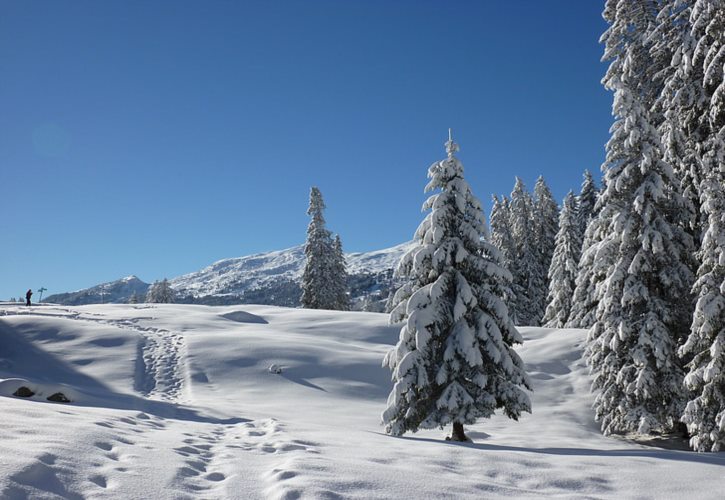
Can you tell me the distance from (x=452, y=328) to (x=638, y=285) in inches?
266

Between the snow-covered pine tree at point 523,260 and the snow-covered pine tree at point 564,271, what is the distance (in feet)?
17.2

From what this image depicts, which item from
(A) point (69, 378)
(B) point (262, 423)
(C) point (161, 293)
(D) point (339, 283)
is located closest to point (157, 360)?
(A) point (69, 378)

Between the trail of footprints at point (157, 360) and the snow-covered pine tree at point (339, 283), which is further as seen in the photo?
the snow-covered pine tree at point (339, 283)

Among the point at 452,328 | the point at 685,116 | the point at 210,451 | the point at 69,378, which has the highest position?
the point at 685,116

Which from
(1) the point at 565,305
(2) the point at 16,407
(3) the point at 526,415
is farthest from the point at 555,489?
(1) the point at 565,305

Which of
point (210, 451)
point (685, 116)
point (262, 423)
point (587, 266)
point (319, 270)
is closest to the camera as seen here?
point (210, 451)

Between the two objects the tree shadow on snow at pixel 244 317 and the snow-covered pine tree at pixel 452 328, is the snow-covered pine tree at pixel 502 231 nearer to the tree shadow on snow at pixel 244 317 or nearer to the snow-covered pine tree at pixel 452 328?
the tree shadow on snow at pixel 244 317

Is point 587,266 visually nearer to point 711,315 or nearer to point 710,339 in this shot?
point 710,339

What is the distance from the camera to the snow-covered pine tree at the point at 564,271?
3762 cm

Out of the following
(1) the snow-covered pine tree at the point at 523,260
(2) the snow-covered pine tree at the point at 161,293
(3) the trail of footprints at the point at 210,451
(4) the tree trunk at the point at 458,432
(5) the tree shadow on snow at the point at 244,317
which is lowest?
(4) the tree trunk at the point at 458,432

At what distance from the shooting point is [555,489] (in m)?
6.80

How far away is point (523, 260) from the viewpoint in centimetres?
4647

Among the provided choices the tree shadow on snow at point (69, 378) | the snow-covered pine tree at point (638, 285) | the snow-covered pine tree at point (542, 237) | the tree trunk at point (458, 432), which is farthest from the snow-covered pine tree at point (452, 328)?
the snow-covered pine tree at point (542, 237)

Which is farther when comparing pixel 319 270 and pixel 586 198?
pixel 319 270
